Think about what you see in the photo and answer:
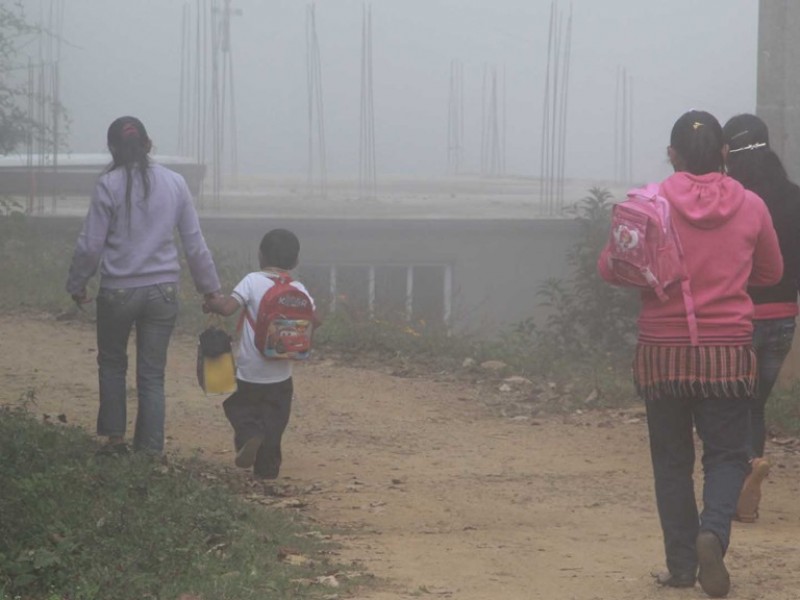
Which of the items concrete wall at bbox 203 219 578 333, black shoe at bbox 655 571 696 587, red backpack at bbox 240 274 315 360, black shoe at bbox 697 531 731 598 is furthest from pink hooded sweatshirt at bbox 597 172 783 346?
concrete wall at bbox 203 219 578 333

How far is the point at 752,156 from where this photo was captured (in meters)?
6.45

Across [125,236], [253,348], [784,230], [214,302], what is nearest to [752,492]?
[784,230]

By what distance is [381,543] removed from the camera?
6312 millimetres

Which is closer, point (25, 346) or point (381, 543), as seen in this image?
point (381, 543)

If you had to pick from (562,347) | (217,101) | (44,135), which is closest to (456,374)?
(562,347)

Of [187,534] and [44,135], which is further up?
[44,135]

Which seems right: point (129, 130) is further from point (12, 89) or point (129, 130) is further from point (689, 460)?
point (12, 89)

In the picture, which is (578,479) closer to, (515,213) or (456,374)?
(456,374)

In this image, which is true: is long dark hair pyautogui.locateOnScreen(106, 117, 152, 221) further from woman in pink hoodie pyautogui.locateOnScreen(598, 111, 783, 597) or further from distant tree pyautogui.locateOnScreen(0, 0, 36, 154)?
distant tree pyautogui.locateOnScreen(0, 0, 36, 154)

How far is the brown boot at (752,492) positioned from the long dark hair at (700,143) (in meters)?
1.83

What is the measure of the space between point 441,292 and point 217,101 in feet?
17.5

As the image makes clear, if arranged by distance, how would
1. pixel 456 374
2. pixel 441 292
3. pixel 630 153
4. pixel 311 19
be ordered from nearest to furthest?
pixel 456 374
pixel 441 292
pixel 311 19
pixel 630 153

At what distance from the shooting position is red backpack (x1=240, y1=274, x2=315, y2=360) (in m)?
7.62

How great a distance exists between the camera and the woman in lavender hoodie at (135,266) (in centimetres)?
731
